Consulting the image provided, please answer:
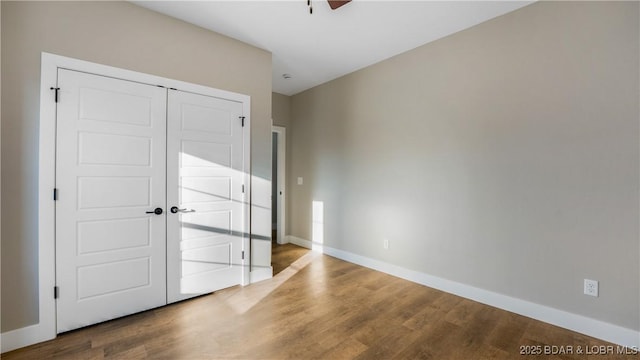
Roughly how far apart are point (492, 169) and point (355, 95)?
2129mm

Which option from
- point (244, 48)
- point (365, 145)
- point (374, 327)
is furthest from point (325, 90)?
point (374, 327)

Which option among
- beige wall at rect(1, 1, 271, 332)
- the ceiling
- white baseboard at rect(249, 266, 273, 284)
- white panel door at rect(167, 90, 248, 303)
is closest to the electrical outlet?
the ceiling

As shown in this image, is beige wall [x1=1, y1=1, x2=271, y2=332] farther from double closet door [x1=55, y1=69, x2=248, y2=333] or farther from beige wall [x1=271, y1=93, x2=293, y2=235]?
beige wall [x1=271, y1=93, x2=293, y2=235]

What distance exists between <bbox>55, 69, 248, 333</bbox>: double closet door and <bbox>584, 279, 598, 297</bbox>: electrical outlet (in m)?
3.24

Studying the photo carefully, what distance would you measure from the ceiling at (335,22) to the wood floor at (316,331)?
2.84 m

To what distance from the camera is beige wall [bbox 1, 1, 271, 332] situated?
202 cm

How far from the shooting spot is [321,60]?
12.3 ft

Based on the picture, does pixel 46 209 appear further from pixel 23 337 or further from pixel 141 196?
pixel 23 337

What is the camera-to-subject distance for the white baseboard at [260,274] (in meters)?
3.33

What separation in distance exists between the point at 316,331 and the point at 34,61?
9.92 ft

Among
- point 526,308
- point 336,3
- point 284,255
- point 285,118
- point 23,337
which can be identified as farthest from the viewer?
point 285,118

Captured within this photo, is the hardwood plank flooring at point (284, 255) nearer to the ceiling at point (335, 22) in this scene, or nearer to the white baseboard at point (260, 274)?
the white baseboard at point (260, 274)

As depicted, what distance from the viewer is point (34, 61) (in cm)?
211

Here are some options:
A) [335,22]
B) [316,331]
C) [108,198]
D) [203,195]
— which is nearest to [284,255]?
[203,195]
